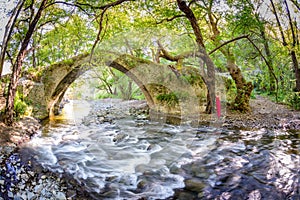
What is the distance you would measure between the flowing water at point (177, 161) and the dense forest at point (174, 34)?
87.3 inches

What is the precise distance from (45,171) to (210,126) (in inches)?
226

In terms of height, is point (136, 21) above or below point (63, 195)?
above

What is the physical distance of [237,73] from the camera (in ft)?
34.1

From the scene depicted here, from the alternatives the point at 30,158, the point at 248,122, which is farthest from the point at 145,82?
the point at 30,158

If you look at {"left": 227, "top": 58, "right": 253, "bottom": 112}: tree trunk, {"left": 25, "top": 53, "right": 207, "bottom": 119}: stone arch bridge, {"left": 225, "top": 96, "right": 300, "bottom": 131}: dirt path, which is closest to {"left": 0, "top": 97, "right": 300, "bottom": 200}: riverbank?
{"left": 225, "top": 96, "right": 300, "bottom": 131}: dirt path

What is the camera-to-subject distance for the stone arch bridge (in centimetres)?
958

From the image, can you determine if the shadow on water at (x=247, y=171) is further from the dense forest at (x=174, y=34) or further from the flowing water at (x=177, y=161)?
the dense forest at (x=174, y=34)

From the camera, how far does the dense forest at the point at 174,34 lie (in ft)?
26.8

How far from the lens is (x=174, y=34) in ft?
35.7

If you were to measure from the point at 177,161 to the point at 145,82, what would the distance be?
235 inches

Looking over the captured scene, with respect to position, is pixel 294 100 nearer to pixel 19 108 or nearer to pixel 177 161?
pixel 177 161

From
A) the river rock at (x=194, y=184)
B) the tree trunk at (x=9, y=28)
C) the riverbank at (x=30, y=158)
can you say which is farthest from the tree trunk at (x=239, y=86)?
the tree trunk at (x=9, y=28)

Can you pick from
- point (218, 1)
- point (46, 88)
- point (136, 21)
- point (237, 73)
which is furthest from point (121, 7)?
point (237, 73)

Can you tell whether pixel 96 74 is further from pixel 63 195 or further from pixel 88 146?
pixel 63 195
